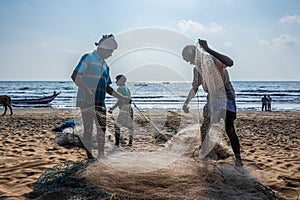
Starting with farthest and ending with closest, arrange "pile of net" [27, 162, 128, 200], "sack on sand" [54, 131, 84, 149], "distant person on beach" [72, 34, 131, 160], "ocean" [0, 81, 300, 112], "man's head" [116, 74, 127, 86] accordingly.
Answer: "man's head" [116, 74, 127, 86]
"ocean" [0, 81, 300, 112]
"sack on sand" [54, 131, 84, 149]
"distant person on beach" [72, 34, 131, 160]
"pile of net" [27, 162, 128, 200]

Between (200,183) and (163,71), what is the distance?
1.72 meters

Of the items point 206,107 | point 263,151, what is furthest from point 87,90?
point 263,151

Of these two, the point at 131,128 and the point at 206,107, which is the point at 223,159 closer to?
the point at 206,107

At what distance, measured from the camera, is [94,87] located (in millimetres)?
3734

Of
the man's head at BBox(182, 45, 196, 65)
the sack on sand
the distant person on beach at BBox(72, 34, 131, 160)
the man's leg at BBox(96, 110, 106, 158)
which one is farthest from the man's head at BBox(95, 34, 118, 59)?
the sack on sand

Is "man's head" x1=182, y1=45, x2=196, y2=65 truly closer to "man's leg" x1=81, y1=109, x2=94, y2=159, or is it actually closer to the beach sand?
the beach sand

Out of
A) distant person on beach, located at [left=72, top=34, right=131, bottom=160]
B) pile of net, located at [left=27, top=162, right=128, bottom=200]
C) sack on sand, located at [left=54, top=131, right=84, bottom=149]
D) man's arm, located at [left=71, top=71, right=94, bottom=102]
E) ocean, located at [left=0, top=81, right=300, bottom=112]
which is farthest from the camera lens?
ocean, located at [left=0, top=81, right=300, bottom=112]

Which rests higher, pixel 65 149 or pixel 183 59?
pixel 183 59

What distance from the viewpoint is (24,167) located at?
12.3 feet

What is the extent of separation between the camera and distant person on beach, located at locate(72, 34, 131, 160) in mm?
3617

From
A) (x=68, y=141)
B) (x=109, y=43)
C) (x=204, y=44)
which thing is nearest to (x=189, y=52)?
(x=204, y=44)

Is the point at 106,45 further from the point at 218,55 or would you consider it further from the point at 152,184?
the point at 152,184

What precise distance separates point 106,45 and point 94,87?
0.56 metres

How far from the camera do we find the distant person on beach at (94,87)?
362 cm
